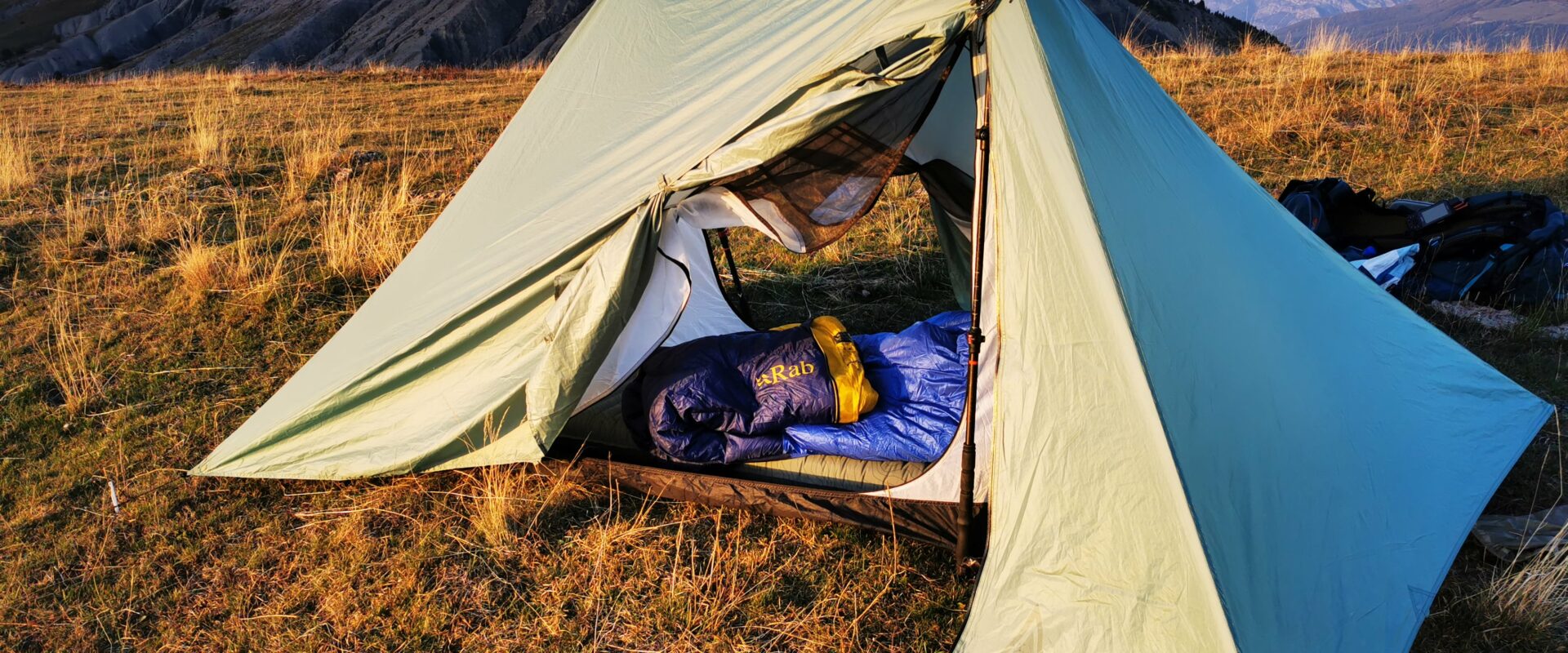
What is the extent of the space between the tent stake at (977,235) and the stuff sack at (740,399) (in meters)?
0.69

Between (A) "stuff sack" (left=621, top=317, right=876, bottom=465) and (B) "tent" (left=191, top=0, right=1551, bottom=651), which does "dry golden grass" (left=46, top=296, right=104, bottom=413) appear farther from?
(A) "stuff sack" (left=621, top=317, right=876, bottom=465)

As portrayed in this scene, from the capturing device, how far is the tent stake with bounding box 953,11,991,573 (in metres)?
2.56

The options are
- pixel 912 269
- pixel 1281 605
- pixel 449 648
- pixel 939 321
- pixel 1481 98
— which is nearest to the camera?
pixel 1281 605

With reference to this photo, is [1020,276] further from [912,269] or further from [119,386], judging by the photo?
[119,386]

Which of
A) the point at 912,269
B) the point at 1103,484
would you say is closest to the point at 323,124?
the point at 912,269

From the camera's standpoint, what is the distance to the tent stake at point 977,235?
256 cm

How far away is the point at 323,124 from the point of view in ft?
30.0

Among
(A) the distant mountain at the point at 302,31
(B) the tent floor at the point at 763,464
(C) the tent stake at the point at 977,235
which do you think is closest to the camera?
(C) the tent stake at the point at 977,235

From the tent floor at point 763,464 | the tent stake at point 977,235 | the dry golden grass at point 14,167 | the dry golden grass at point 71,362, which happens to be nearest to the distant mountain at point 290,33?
the dry golden grass at point 14,167

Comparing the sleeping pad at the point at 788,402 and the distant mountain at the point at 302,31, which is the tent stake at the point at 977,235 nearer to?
the sleeping pad at the point at 788,402

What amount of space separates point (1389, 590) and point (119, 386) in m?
5.38

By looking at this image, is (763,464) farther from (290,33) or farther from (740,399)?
(290,33)

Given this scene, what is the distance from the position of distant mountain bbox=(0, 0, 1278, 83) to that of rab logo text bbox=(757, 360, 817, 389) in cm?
4281

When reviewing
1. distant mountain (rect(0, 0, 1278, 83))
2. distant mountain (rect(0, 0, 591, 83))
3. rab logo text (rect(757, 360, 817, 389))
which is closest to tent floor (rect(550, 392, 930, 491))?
rab logo text (rect(757, 360, 817, 389))
